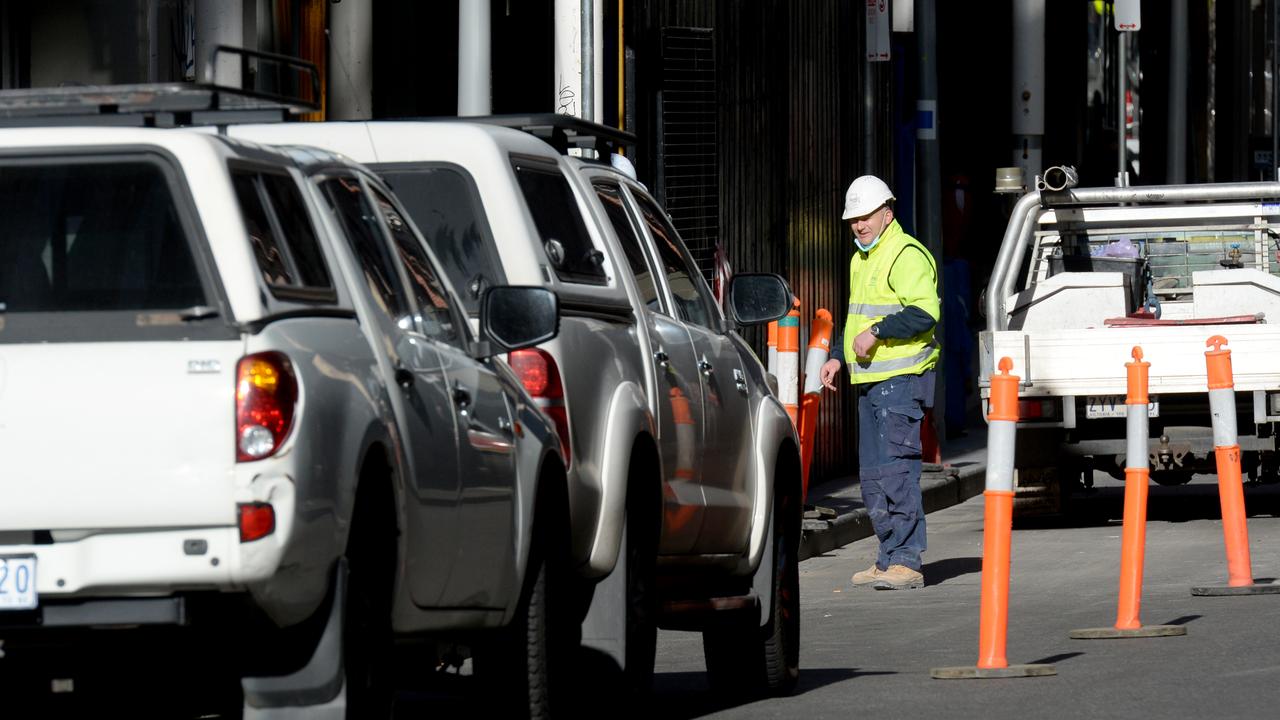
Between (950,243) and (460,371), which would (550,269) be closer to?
(460,371)

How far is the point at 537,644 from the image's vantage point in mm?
7090

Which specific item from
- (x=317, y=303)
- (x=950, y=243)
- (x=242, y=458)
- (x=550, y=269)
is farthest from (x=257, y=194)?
(x=950, y=243)

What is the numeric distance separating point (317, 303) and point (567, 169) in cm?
264

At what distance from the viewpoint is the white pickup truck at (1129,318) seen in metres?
16.5

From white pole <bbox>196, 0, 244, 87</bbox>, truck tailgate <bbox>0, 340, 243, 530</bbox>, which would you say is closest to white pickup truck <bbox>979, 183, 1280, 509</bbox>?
white pole <bbox>196, 0, 244, 87</bbox>

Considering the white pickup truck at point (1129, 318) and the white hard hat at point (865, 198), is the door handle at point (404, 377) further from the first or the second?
the white pickup truck at point (1129, 318)

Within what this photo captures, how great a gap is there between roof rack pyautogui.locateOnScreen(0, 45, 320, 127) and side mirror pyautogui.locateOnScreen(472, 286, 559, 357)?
2.36 feet

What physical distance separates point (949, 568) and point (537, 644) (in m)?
8.09

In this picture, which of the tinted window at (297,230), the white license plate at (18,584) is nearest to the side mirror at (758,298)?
the tinted window at (297,230)

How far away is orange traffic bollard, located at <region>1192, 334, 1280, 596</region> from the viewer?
12039mm

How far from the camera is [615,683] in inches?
308

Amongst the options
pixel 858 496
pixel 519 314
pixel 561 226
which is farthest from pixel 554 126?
pixel 858 496

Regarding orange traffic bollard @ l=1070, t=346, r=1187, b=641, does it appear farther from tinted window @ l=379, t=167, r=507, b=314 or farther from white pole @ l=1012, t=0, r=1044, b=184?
white pole @ l=1012, t=0, r=1044, b=184

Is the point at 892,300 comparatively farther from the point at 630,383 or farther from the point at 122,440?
the point at 122,440
